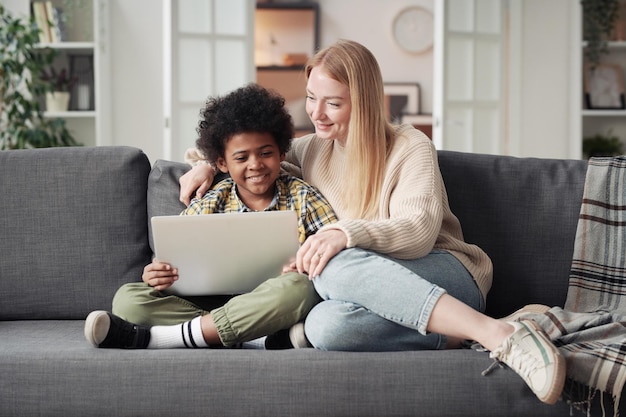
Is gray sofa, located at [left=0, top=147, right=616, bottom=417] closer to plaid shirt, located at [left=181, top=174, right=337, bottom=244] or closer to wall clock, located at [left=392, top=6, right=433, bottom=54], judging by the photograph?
plaid shirt, located at [left=181, top=174, right=337, bottom=244]

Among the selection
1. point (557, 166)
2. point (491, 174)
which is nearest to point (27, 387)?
point (491, 174)

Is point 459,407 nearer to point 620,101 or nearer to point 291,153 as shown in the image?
point 291,153

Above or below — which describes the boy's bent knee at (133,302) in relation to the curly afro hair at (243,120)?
below

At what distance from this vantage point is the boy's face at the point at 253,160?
215 cm

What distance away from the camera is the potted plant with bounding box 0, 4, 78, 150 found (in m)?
4.24

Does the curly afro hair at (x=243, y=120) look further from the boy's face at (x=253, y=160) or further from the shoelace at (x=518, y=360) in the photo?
the shoelace at (x=518, y=360)

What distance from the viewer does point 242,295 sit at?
1.88 m

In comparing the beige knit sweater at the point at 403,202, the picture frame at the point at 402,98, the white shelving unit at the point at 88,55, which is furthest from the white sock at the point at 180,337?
the picture frame at the point at 402,98

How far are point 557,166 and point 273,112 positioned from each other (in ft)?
2.72

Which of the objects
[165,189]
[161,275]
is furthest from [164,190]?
[161,275]

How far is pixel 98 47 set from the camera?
15.3 ft

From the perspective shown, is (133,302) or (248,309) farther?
(133,302)

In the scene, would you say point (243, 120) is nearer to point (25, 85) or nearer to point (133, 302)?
point (133, 302)

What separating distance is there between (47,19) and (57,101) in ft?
1.54
